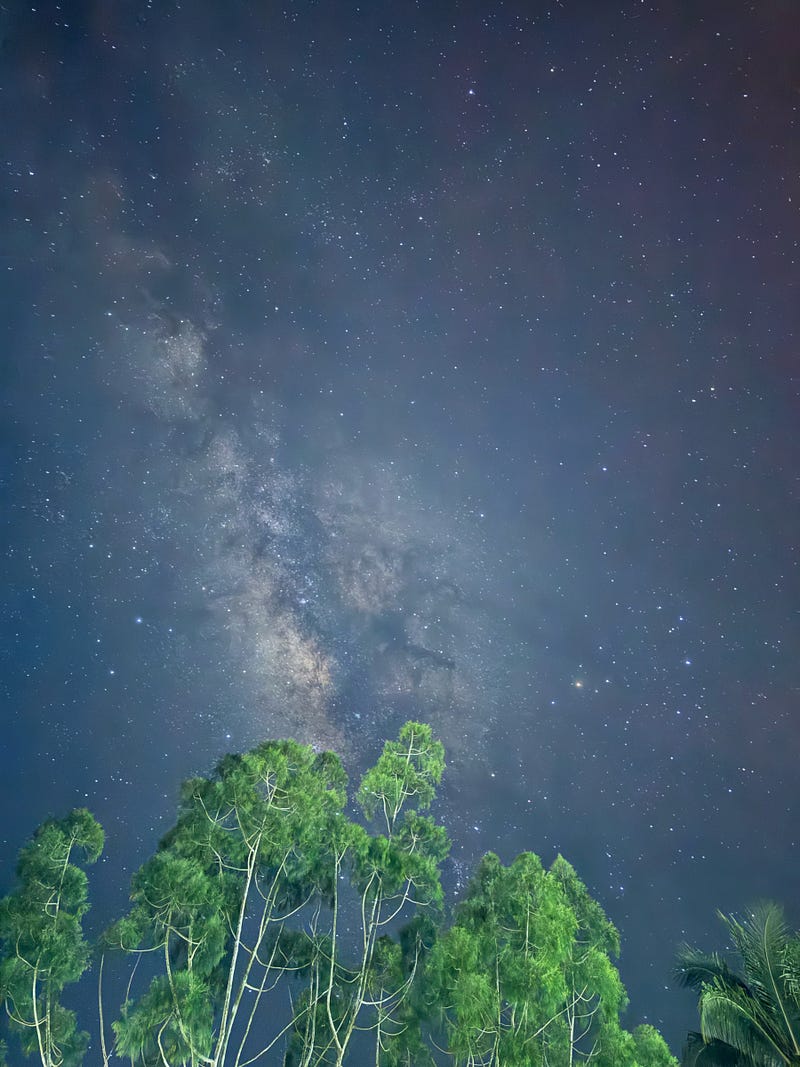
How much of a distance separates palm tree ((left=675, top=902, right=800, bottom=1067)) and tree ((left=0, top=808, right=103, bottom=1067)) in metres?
13.9

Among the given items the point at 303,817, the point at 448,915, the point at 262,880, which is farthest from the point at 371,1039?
the point at 303,817

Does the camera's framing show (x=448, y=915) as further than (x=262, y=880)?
Yes

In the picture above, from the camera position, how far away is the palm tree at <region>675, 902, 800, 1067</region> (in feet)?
40.9

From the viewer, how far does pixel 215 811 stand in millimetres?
14555

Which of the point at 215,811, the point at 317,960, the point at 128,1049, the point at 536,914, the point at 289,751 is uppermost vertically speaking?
the point at 289,751

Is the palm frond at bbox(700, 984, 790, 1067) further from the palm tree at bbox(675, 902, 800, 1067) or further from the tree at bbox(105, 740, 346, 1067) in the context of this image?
the tree at bbox(105, 740, 346, 1067)

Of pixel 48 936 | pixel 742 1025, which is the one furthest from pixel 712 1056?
pixel 48 936

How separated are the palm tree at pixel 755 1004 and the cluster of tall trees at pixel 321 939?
0.49 feet

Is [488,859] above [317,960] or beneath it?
above

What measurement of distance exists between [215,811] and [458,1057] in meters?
7.15

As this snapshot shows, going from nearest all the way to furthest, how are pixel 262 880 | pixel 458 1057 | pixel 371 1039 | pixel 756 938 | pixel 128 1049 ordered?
pixel 128 1049 < pixel 458 1057 < pixel 756 938 < pixel 262 880 < pixel 371 1039

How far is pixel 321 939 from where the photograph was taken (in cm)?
1562

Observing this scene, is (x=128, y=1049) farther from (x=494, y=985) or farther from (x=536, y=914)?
(x=536, y=914)

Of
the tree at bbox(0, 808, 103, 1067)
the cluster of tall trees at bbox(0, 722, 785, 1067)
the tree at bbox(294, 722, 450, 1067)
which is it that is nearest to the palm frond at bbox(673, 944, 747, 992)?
the cluster of tall trees at bbox(0, 722, 785, 1067)
